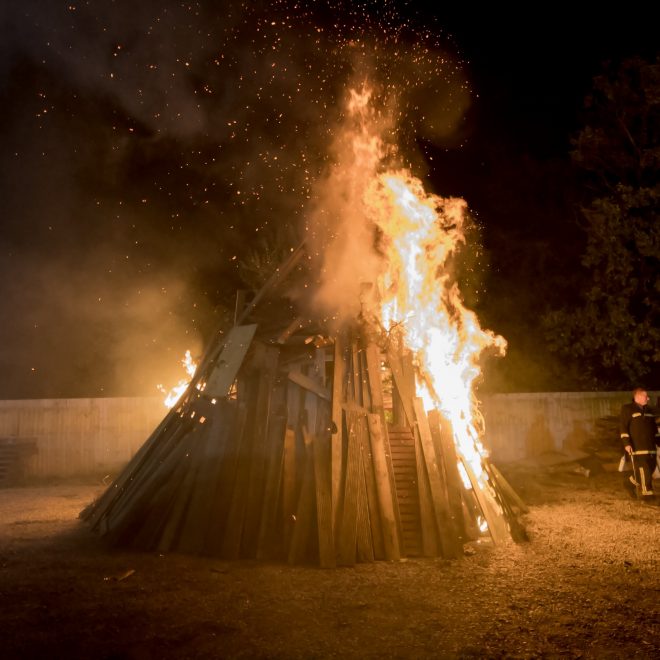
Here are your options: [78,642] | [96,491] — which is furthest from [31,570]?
[96,491]

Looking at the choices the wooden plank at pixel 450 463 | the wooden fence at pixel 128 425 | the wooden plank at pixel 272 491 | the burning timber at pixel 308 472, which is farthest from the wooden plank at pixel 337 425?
the wooden fence at pixel 128 425

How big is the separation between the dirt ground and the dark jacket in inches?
94.3

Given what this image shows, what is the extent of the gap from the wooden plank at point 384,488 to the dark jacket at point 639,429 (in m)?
5.30

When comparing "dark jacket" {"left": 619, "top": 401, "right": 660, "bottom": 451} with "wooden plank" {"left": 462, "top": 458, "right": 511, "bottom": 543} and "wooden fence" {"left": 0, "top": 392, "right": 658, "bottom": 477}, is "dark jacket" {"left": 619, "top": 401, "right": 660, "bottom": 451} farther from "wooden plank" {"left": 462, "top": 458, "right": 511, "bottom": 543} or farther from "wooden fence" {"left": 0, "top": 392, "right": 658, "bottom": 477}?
"wooden fence" {"left": 0, "top": 392, "right": 658, "bottom": 477}

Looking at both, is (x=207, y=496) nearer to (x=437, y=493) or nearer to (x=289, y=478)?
(x=289, y=478)

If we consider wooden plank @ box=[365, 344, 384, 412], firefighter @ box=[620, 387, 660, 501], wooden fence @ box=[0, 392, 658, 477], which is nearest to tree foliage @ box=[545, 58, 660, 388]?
wooden fence @ box=[0, 392, 658, 477]

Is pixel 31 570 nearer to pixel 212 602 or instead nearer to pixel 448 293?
pixel 212 602

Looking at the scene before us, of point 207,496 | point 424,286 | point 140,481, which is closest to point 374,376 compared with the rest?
point 424,286

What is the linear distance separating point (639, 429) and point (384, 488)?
5.55m

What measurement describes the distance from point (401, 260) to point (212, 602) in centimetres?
617

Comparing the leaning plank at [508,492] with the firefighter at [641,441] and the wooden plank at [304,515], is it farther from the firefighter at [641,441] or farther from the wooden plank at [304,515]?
the wooden plank at [304,515]

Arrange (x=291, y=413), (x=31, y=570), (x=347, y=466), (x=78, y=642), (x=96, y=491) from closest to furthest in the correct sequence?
(x=78, y=642) < (x=31, y=570) < (x=347, y=466) < (x=291, y=413) < (x=96, y=491)

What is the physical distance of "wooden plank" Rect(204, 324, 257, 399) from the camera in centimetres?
809

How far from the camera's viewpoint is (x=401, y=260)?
9.61 meters
